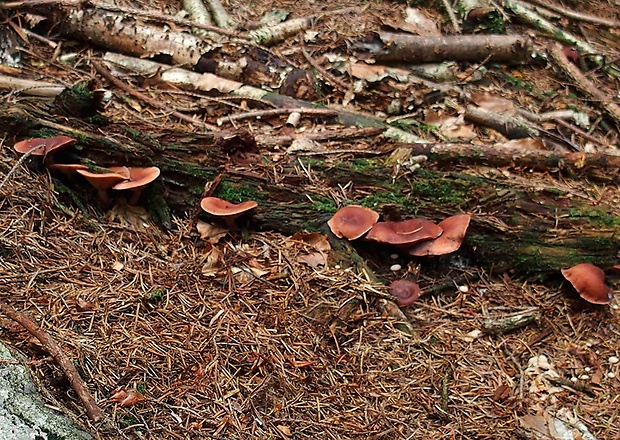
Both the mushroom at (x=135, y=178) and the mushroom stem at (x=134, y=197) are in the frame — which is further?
→ the mushroom stem at (x=134, y=197)

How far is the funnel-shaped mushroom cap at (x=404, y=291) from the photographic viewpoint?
3.39 meters

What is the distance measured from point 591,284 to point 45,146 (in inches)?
133

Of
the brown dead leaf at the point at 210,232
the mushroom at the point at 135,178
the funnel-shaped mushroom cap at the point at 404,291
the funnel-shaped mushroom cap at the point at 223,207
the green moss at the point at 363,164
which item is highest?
the mushroom at the point at 135,178

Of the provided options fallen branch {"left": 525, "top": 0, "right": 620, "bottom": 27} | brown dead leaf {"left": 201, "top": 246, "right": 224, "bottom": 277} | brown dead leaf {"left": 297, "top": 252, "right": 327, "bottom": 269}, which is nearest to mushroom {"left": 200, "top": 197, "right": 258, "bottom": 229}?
brown dead leaf {"left": 201, "top": 246, "right": 224, "bottom": 277}

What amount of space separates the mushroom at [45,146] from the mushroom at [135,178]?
0.32 m

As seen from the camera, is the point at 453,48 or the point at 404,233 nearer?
the point at 404,233

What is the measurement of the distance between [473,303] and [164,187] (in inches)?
82.2

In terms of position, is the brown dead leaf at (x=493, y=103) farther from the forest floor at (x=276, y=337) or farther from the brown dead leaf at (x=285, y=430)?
the brown dead leaf at (x=285, y=430)

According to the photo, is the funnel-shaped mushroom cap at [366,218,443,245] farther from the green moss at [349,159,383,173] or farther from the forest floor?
the green moss at [349,159,383,173]

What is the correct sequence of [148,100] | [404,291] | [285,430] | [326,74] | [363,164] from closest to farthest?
1. [285,430]
2. [404,291]
3. [363,164]
4. [148,100]
5. [326,74]

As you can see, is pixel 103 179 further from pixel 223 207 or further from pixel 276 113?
pixel 276 113

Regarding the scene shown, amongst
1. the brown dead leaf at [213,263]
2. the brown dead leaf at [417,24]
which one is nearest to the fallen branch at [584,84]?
the brown dead leaf at [417,24]

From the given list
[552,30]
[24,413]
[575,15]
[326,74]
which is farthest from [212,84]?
[575,15]

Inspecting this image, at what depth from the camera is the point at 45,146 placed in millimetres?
3326
